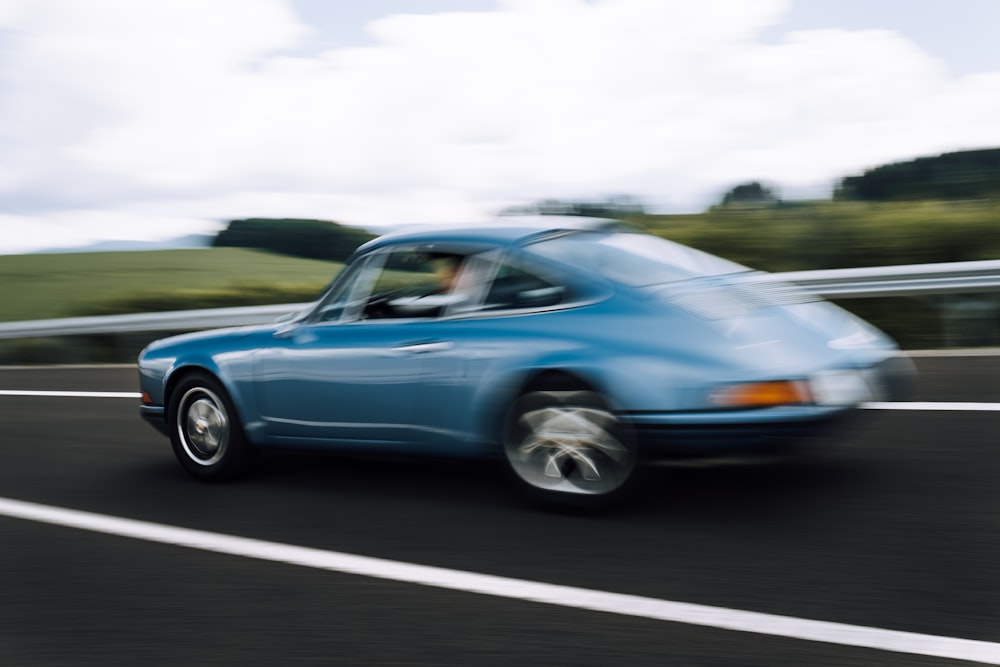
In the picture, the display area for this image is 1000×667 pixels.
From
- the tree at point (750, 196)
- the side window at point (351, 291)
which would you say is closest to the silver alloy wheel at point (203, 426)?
the side window at point (351, 291)

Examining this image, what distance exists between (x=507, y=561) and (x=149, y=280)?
2013 cm

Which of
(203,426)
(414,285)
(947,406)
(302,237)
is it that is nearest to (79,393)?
(203,426)

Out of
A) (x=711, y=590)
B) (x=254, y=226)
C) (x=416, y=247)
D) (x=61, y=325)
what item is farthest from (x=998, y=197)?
(x=254, y=226)

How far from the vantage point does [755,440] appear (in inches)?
188

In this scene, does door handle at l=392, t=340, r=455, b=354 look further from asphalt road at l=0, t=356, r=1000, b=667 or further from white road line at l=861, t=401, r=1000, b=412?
white road line at l=861, t=401, r=1000, b=412

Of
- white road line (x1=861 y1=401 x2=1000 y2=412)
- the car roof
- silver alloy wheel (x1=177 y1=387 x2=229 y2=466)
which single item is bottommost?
white road line (x1=861 y1=401 x2=1000 y2=412)

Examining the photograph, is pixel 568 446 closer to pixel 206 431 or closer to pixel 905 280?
pixel 206 431

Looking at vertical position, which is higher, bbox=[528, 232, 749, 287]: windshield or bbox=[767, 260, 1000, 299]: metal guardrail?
bbox=[528, 232, 749, 287]: windshield

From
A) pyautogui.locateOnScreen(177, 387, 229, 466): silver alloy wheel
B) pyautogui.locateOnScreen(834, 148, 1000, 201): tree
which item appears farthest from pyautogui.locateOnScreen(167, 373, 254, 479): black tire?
pyautogui.locateOnScreen(834, 148, 1000, 201): tree

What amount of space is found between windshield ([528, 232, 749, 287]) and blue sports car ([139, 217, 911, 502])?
0.04ft

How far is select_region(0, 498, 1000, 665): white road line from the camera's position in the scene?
355 centimetres

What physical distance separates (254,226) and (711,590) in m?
23.4

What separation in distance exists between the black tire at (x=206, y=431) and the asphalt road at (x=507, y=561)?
139 mm

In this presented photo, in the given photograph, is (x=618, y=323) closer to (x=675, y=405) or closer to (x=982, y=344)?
(x=675, y=405)
